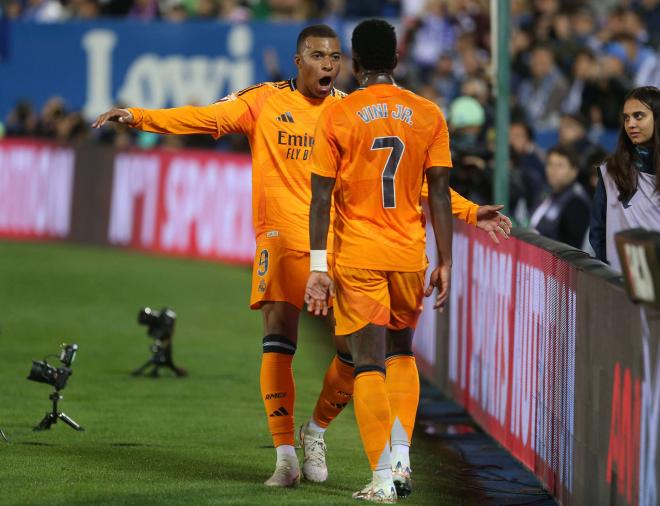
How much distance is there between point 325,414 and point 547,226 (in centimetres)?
417

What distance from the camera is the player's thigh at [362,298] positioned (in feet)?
23.0

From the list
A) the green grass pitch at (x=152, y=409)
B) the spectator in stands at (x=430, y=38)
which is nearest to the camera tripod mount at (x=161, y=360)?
the green grass pitch at (x=152, y=409)

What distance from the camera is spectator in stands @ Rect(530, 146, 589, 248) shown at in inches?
454

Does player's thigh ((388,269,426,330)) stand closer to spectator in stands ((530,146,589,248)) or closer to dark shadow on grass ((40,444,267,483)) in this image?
dark shadow on grass ((40,444,267,483))

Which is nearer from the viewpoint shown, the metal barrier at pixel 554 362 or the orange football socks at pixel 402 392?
the metal barrier at pixel 554 362

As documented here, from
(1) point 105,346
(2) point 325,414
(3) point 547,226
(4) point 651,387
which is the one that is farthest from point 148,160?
(4) point 651,387

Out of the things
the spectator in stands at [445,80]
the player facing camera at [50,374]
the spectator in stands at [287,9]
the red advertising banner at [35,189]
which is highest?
the spectator in stands at [287,9]

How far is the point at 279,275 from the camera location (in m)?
7.74

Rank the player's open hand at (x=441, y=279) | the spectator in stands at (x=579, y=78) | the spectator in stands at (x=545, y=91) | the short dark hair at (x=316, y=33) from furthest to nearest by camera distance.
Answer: the spectator in stands at (x=545, y=91) < the spectator in stands at (x=579, y=78) < the short dark hair at (x=316, y=33) < the player's open hand at (x=441, y=279)

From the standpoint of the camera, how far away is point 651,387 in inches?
225

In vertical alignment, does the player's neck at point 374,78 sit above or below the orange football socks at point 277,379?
above

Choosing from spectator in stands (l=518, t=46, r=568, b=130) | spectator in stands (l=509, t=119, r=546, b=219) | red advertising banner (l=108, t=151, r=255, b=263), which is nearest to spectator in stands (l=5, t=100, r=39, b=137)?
red advertising banner (l=108, t=151, r=255, b=263)

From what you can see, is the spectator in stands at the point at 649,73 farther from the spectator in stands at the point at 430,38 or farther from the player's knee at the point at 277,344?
the player's knee at the point at 277,344

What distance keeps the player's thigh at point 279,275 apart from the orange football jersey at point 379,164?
67cm
